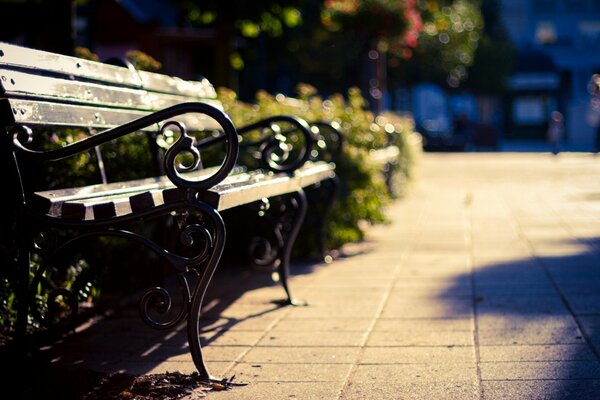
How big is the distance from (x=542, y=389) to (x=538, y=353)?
0.65 m

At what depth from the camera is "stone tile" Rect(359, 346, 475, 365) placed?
4.58 meters

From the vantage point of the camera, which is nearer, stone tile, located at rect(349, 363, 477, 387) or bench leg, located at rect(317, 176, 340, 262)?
stone tile, located at rect(349, 363, 477, 387)

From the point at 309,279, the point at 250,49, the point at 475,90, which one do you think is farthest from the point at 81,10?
the point at 475,90

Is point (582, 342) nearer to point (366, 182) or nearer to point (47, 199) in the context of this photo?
point (47, 199)

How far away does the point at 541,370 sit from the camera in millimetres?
4324

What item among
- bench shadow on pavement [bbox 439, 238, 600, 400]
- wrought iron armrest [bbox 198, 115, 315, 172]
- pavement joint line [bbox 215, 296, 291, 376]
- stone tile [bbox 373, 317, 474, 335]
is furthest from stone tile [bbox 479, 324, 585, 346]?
wrought iron armrest [bbox 198, 115, 315, 172]

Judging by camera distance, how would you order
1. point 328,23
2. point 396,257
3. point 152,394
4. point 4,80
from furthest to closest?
point 328,23
point 396,257
point 4,80
point 152,394

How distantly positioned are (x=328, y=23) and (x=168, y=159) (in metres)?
14.4

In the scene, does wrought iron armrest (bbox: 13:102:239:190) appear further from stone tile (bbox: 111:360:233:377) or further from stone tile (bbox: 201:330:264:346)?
stone tile (bbox: 201:330:264:346)

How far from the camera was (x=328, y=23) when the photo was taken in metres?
18.2

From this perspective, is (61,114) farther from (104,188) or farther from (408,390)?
(408,390)

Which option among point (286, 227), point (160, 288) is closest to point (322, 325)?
point (286, 227)

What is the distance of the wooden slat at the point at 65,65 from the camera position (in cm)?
463

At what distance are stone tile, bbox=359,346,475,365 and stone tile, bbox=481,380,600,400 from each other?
1.40 feet
